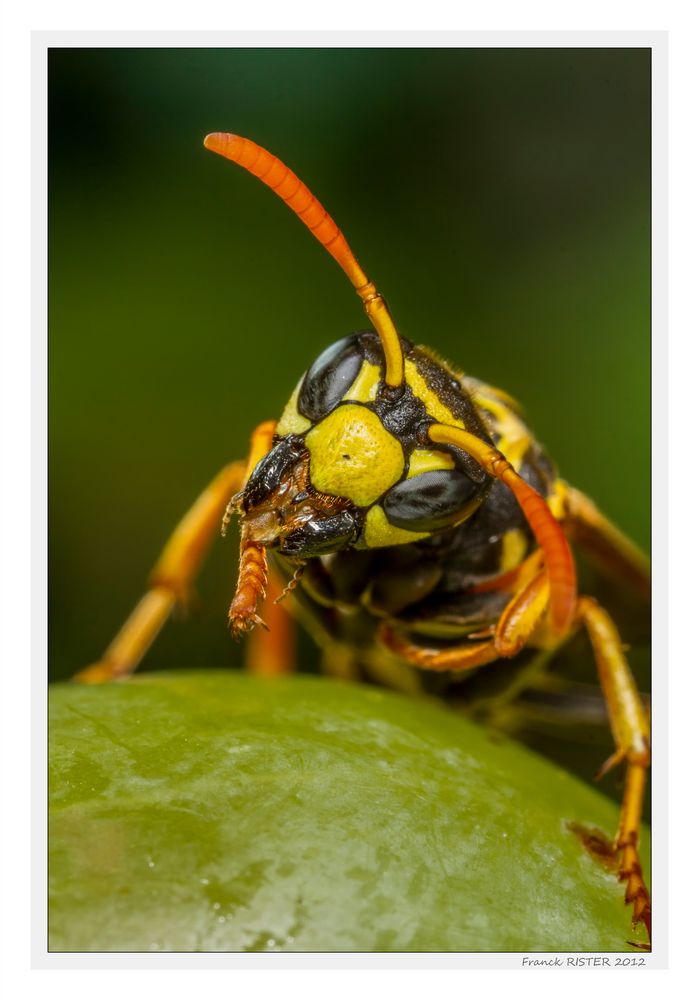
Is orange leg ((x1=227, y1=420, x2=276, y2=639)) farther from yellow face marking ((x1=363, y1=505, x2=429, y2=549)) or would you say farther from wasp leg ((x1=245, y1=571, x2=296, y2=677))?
wasp leg ((x1=245, y1=571, x2=296, y2=677))

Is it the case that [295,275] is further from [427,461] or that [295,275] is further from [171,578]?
[427,461]

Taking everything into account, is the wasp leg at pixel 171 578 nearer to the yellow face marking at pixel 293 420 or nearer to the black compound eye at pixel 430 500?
the yellow face marking at pixel 293 420

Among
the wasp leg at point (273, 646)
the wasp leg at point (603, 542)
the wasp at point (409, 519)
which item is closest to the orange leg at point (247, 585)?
the wasp at point (409, 519)

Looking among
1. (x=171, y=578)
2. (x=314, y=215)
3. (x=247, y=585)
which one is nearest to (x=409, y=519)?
(x=247, y=585)

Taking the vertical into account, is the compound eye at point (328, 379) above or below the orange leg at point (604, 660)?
above
